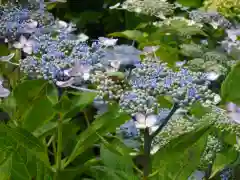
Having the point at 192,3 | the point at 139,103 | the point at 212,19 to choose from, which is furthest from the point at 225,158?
the point at 192,3

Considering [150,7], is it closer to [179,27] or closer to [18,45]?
[179,27]

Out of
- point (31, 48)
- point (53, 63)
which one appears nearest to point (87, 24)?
point (31, 48)

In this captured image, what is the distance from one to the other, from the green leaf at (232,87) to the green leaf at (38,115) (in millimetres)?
197

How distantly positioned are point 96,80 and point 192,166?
0.42ft

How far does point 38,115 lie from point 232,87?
215mm

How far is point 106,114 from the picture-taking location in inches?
20.8

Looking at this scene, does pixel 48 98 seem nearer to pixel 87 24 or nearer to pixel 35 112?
pixel 35 112

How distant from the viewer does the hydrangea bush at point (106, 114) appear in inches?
19.2

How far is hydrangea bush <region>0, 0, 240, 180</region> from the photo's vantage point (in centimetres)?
49

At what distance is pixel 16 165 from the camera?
1.65ft

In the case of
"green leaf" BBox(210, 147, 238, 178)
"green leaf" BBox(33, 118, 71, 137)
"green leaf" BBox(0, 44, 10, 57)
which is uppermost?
"green leaf" BBox(0, 44, 10, 57)

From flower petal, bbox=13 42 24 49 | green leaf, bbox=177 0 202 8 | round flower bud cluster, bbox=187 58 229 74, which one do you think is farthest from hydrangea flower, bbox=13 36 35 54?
green leaf, bbox=177 0 202 8

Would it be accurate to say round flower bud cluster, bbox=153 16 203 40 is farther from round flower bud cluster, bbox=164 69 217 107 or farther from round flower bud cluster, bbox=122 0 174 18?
round flower bud cluster, bbox=164 69 217 107

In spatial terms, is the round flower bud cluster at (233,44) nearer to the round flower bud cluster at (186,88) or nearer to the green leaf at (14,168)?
the round flower bud cluster at (186,88)
